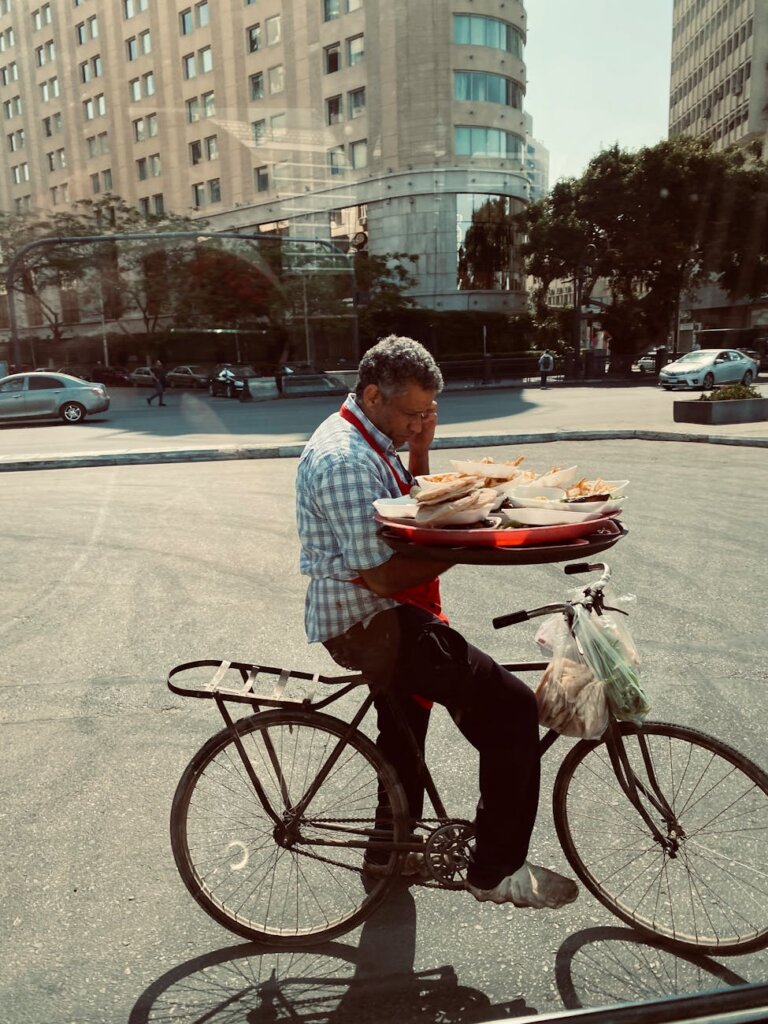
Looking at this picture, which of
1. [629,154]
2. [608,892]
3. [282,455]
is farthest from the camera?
[629,154]

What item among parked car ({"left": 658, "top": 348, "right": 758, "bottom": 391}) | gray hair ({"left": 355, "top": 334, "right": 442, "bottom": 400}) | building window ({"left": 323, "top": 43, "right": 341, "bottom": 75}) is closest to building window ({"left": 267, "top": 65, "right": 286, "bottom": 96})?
building window ({"left": 323, "top": 43, "right": 341, "bottom": 75})

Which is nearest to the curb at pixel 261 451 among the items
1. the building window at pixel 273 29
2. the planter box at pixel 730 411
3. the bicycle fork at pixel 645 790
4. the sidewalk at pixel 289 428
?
the sidewalk at pixel 289 428

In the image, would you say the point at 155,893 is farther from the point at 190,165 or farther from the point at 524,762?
the point at 190,165

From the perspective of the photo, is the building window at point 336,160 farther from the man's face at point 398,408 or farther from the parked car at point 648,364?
the man's face at point 398,408

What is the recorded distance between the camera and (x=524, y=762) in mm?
2219

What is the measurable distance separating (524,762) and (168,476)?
35.7ft

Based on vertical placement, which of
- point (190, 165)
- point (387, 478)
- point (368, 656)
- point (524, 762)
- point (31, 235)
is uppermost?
point (190, 165)

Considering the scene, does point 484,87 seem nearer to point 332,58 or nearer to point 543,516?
point 332,58

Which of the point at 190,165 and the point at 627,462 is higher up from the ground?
the point at 190,165

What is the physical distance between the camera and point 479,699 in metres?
2.18

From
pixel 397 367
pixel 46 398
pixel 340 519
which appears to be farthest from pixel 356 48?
pixel 340 519

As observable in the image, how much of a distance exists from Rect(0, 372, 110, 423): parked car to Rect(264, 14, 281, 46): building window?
95.1ft

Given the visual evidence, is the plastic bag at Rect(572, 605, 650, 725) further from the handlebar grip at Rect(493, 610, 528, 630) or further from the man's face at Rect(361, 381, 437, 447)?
the man's face at Rect(361, 381, 437, 447)

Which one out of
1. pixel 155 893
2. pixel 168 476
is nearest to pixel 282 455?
pixel 168 476
